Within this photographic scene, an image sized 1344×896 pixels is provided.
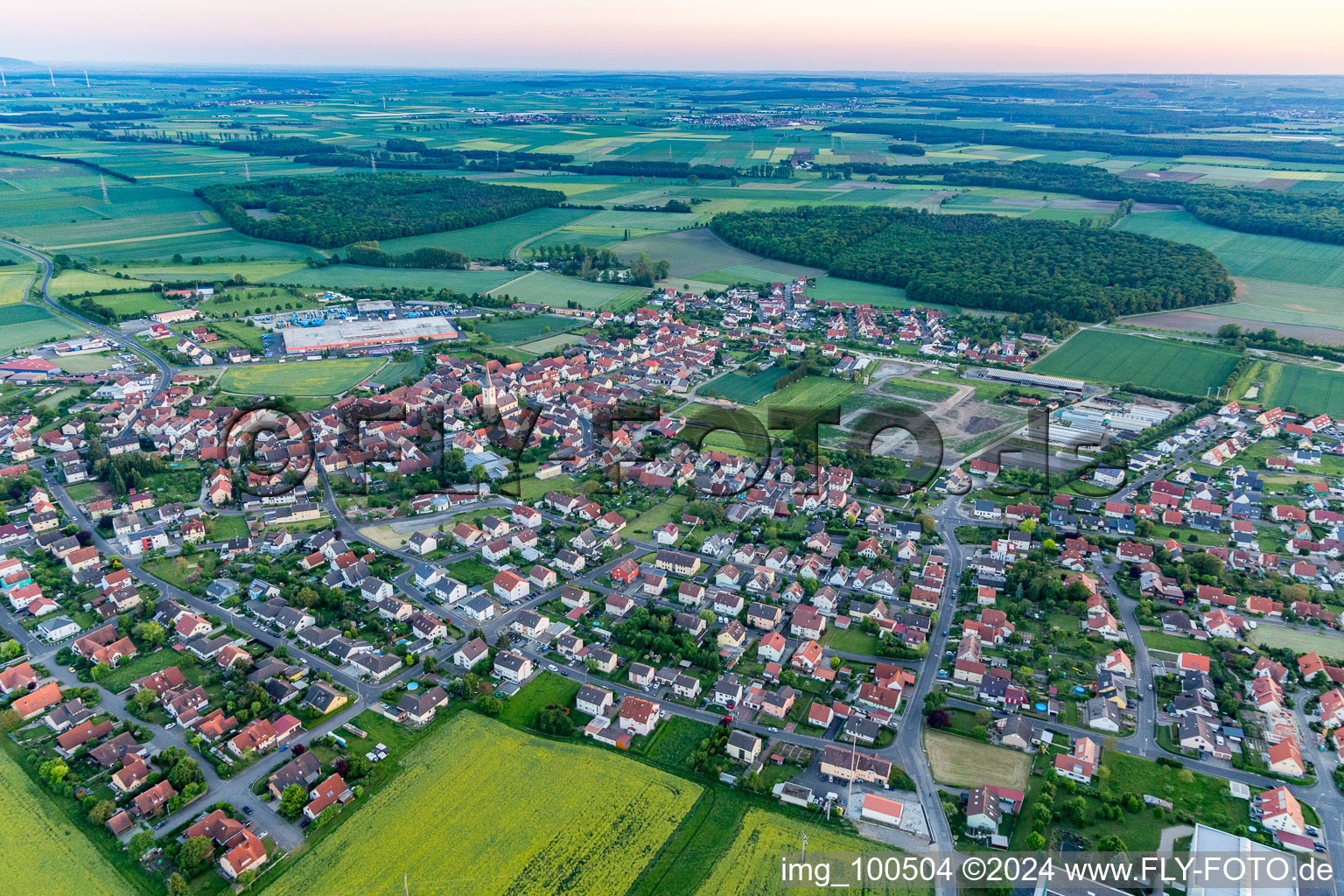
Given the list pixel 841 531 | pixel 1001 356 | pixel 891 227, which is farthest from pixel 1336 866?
pixel 891 227

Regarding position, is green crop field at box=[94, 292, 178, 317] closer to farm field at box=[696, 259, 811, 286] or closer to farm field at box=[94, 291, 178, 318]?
farm field at box=[94, 291, 178, 318]

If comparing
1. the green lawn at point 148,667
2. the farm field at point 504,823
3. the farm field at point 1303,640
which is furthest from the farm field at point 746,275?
the farm field at point 504,823

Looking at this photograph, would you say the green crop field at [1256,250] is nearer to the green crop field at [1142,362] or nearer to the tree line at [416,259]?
the green crop field at [1142,362]

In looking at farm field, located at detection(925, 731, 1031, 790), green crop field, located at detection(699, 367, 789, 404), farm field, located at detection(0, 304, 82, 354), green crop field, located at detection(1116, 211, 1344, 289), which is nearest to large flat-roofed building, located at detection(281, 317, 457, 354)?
farm field, located at detection(0, 304, 82, 354)

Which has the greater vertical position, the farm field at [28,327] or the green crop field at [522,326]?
the farm field at [28,327]

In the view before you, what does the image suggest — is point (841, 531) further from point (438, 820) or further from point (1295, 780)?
point (438, 820)

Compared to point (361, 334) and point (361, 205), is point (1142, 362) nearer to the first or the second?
point (361, 334)
